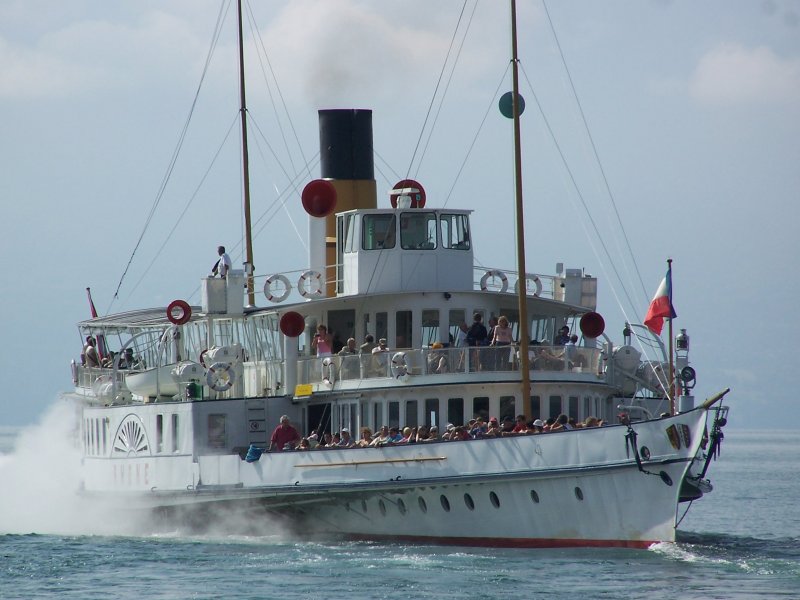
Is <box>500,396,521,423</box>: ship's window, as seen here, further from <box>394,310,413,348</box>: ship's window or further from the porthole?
<box>394,310,413,348</box>: ship's window

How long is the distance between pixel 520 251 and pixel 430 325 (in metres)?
3.23

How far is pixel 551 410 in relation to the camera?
30.6m

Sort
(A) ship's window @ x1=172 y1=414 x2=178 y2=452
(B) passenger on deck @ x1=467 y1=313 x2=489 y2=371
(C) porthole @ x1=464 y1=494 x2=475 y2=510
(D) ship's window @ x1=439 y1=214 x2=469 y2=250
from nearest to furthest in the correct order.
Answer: (C) porthole @ x1=464 y1=494 x2=475 y2=510 < (B) passenger on deck @ x1=467 y1=313 x2=489 y2=371 < (D) ship's window @ x1=439 y1=214 x2=469 y2=250 < (A) ship's window @ x1=172 y1=414 x2=178 y2=452

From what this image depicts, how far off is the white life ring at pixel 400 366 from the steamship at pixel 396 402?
0.15 feet

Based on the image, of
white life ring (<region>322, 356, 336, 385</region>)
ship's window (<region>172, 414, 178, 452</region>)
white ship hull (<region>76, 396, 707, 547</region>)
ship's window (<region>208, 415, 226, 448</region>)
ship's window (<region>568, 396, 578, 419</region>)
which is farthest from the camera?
ship's window (<region>172, 414, 178, 452</region>)

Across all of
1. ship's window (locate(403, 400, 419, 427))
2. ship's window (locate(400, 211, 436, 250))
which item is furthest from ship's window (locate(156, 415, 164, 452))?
ship's window (locate(400, 211, 436, 250))

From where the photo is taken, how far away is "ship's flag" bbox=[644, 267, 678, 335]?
28078mm

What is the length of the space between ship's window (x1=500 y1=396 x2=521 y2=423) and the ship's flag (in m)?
3.32

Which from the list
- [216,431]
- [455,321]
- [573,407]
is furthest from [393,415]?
[216,431]

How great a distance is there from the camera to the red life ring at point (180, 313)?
3328 centimetres

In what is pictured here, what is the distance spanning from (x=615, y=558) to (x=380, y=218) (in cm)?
944

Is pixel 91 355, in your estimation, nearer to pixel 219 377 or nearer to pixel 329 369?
pixel 219 377

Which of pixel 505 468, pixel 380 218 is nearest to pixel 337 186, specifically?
pixel 380 218

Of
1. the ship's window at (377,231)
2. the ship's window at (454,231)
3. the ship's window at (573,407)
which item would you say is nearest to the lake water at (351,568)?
the ship's window at (573,407)
